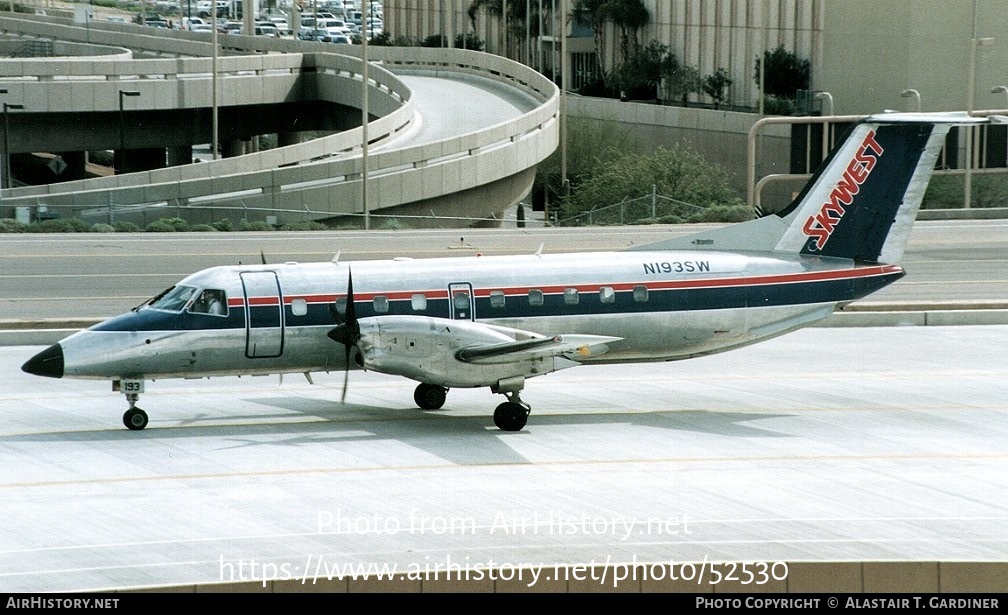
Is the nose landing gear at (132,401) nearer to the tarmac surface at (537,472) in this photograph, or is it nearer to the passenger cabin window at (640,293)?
the tarmac surface at (537,472)

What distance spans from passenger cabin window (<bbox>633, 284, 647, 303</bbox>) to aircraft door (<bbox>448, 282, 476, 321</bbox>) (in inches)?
122

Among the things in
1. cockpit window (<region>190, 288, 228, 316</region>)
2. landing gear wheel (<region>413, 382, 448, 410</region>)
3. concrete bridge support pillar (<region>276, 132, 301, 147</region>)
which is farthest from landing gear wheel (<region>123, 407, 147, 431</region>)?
concrete bridge support pillar (<region>276, 132, 301, 147</region>)

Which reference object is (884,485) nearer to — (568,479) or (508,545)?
(568,479)

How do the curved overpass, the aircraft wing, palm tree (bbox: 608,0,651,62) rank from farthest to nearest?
palm tree (bbox: 608,0,651,62) → the curved overpass → the aircraft wing

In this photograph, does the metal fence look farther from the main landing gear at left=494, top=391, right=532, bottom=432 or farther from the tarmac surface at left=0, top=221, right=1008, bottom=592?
the main landing gear at left=494, top=391, right=532, bottom=432

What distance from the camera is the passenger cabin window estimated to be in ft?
86.4

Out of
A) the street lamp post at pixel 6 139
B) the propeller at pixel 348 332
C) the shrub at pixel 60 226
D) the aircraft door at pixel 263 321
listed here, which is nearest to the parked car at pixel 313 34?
the street lamp post at pixel 6 139

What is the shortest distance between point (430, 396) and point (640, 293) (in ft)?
14.8

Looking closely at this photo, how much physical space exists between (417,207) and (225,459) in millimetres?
41615

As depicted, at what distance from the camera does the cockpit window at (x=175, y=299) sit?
24.9 meters

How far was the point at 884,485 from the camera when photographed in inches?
848

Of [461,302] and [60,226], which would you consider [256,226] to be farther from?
[461,302]

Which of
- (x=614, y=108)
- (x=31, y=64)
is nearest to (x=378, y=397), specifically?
(x=31, y=64)

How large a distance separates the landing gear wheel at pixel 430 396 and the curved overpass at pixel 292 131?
31550 millimetres
